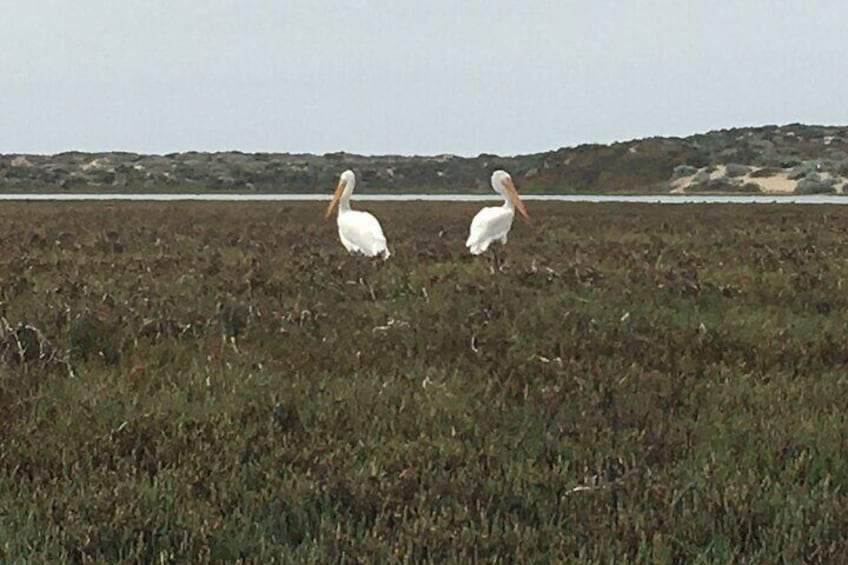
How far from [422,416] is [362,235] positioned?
10.1m

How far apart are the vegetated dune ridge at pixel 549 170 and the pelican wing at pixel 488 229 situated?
50522mm

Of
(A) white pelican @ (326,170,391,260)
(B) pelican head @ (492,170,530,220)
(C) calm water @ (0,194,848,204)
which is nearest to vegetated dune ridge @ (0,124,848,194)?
(C) calm water @ (0,194,848,204)

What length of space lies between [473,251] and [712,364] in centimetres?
914

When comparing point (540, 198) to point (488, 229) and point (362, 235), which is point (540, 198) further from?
point (362, 235)

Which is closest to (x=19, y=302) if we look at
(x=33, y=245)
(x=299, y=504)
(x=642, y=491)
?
(x=299, y=504)

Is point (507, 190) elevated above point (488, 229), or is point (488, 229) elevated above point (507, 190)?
point (507, 190)

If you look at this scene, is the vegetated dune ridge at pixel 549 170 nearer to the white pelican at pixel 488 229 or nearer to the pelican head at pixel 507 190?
the pelican head at pixel 507 190

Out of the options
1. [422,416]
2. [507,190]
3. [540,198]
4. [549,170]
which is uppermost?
[507,190]

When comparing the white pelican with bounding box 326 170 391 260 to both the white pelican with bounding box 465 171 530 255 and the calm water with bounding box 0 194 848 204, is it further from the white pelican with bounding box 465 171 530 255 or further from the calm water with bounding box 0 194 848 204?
the calm water with bounding box 0 194 848 204

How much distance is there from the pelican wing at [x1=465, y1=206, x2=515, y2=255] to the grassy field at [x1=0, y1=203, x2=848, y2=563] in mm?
4472

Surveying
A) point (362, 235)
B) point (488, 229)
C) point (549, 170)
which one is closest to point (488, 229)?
point (488, 229)

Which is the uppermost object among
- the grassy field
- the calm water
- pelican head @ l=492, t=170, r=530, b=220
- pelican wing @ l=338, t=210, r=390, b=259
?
pelican head @ l=492, t=170, r=530, b=220

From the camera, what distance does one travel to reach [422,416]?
5941 mm

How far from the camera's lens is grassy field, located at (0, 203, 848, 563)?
421 cm
